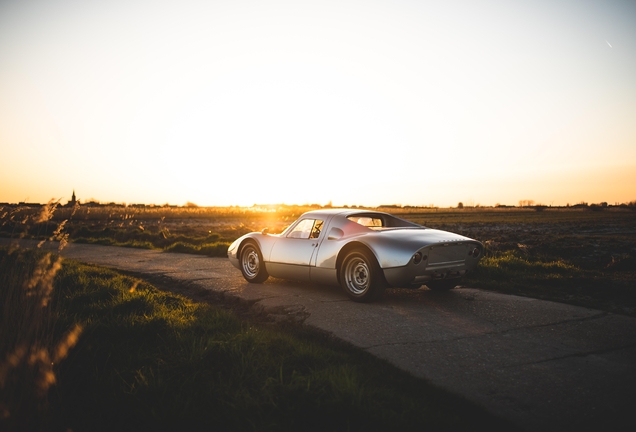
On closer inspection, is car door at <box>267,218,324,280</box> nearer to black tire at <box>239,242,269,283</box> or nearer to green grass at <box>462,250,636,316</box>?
black tire at <box>239,242,269,283</box>

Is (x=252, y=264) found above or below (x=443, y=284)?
above

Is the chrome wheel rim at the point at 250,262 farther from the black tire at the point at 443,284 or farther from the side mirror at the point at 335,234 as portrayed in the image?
the black tire at the point at 443,284

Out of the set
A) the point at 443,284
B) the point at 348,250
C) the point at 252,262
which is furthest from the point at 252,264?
the point at 443,284

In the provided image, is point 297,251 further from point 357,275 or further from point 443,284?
point 443,284

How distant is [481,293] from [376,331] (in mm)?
2762

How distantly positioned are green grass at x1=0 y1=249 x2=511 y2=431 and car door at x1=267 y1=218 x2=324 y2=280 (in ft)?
6.83

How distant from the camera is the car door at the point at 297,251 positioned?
6872 mm

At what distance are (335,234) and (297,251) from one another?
0.84 m

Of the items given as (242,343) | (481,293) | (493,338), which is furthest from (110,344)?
(481,293)

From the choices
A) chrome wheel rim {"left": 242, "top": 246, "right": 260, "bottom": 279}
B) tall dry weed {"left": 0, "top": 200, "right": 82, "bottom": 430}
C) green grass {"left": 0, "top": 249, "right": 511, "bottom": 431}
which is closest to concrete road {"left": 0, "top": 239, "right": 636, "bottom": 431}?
green grass {"left": 0, "top": 249, "right": 511, "bottom": 431}

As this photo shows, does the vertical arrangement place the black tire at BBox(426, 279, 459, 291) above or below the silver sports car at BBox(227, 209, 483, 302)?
below

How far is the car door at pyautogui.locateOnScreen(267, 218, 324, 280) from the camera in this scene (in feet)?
22.5

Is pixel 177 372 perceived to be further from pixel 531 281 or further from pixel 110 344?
pixel 531 281

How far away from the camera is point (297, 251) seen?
278 inches
